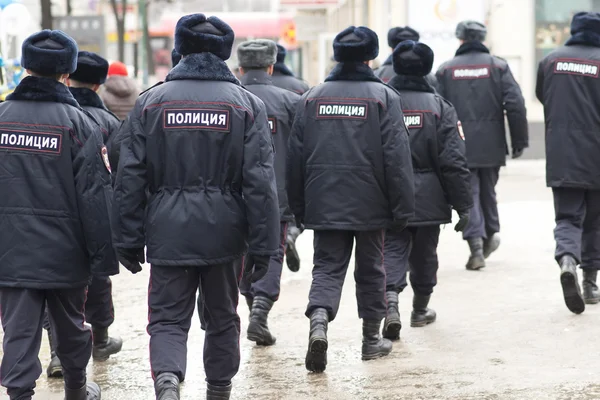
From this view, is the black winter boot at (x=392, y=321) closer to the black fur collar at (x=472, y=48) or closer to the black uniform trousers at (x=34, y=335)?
the black uniform trousers at (x=34, y=335)

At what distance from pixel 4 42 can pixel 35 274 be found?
1071 centimetres

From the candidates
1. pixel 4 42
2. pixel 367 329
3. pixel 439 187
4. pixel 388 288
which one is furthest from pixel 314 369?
pixel 4 42

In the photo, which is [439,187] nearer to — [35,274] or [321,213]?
[321,213]

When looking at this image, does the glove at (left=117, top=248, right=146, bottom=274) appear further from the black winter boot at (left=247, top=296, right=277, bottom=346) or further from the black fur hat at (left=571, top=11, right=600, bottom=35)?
the black fur hat at (left=571, top=11, right=600, bottom=35)

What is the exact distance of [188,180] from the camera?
5.88 m

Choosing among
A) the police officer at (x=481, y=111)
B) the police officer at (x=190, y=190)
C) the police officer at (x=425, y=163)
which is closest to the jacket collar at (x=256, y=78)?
the police officer at (x=425, y=163)

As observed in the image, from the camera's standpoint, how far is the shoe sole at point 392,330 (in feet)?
26.2

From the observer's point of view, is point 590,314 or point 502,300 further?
→ point 502,300

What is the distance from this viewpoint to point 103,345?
766 cm

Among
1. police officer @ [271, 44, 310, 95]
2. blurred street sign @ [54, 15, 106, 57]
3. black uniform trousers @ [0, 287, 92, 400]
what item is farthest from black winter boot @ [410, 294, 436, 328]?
blurred street sign @ [54, 15, 106, 57]

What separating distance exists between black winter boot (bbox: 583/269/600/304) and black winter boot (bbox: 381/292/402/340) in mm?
1722

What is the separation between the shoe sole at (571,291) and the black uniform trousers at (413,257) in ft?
2.91

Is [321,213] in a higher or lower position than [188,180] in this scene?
lower

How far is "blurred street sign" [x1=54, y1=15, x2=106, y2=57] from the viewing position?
75.6 feet
